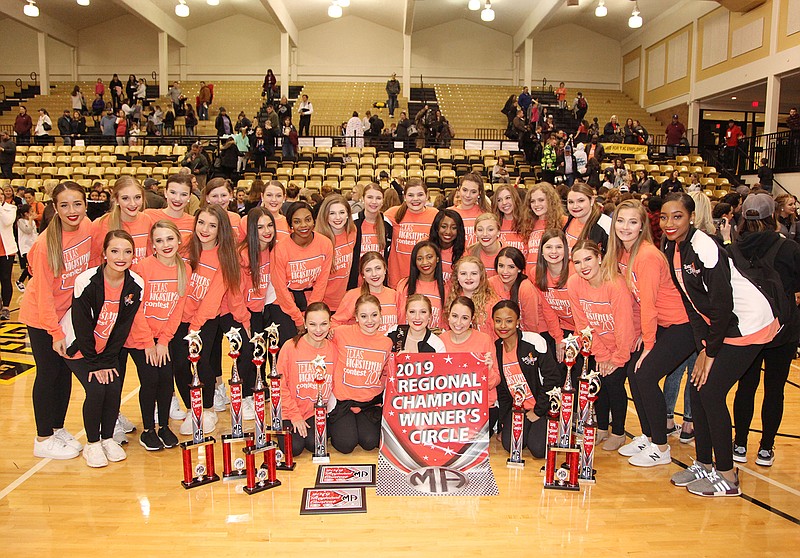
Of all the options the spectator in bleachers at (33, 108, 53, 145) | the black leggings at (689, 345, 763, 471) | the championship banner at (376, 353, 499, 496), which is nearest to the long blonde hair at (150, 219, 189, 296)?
the championship banner at (376, 353, 499, 496)

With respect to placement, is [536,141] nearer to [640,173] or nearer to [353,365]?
[640,173]

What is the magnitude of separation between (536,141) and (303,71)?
12.5 meters

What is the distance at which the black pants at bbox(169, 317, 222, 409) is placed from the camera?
404 cm

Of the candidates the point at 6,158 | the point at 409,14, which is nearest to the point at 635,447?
the point at 6,158

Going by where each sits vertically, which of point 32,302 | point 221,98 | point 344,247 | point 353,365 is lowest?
point 353,365

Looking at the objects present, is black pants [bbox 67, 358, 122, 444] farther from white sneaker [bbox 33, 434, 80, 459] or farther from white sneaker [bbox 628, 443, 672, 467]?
white sneaker [bbox 628, 443, 672, 467]

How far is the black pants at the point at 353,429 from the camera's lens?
3.83 m

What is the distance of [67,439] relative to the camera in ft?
12.6

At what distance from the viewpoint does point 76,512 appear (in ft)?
10.2

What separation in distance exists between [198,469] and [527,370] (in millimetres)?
1993

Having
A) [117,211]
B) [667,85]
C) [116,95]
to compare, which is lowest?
[117,211]

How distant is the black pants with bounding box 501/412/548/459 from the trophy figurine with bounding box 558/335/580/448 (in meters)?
0.34

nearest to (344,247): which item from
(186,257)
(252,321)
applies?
(252,321)

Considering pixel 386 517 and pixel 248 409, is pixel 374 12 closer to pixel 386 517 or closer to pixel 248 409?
pixel 248 409
